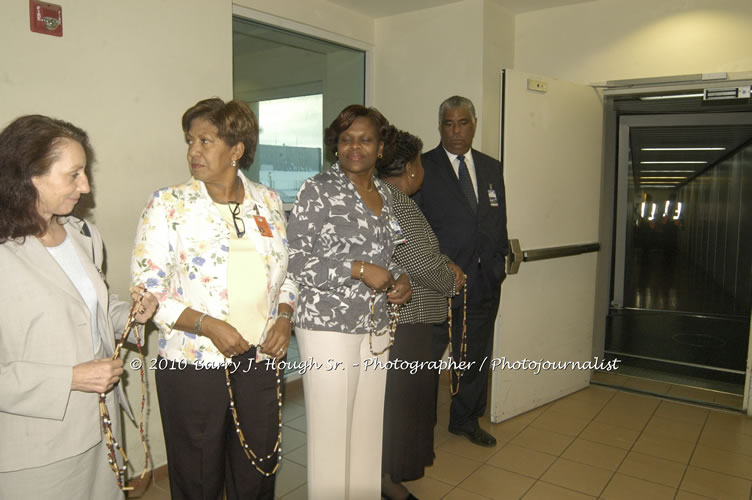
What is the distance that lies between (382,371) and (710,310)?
25.1ft

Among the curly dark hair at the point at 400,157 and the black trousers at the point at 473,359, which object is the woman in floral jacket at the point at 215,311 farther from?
the black trousers at the point at 473,359

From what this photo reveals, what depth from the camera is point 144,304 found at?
1586mm

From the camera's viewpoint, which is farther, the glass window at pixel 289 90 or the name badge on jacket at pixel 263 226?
the glass window at pixel 289 90

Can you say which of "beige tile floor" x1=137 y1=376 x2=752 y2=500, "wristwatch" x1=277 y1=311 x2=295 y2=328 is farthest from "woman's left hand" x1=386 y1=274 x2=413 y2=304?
"beige tile floor" x1=137 y1=376 x2=752 y2=500

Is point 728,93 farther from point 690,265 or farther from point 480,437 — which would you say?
point 690,265

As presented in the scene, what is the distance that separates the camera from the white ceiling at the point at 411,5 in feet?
13.1

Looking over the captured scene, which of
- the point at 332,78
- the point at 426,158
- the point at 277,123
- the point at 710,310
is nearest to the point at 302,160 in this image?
the point at 277,123

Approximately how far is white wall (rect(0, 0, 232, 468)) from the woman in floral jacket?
989 mm

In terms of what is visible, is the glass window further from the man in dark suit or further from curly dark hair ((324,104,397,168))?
curly dark hair ((324,104,397,168))

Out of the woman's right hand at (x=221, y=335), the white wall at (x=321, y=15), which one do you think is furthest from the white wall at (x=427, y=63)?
the woman's right hand at (x=221, y=335)

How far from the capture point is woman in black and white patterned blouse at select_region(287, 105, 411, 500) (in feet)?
6.49

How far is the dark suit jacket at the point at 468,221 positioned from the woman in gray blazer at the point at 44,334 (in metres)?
1.97

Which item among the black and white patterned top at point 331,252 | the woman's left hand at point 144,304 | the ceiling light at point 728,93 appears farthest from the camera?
the ceiling light at point 728,93

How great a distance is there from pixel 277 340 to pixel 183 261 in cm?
39
